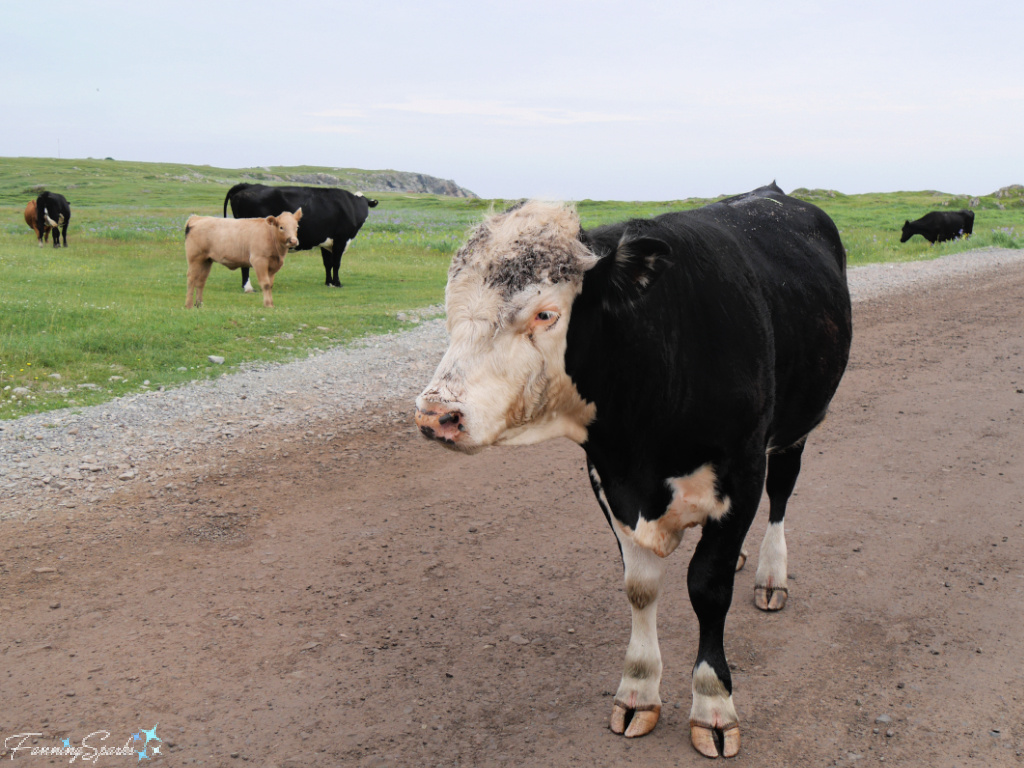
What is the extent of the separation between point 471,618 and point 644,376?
6.72ft

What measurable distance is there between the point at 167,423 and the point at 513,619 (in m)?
4.74

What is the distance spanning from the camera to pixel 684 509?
11.5 feet

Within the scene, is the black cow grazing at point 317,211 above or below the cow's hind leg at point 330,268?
above

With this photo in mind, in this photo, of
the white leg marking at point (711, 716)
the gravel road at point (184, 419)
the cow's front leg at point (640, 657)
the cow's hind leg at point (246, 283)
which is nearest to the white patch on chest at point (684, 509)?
the cow's front leg at point (640, 657)

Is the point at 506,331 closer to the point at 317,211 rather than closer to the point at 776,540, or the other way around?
the point at 776,540

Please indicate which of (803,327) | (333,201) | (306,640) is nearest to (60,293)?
(333,201)

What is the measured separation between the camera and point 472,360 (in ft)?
9.82

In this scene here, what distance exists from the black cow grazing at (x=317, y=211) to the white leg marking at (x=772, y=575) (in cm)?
1569

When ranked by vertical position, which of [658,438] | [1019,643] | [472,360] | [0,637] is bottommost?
[0,637]

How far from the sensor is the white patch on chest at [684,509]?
3473 mm

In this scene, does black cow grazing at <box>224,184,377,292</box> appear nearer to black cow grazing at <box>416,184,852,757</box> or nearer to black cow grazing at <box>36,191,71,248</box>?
black cow grazing at <box>36,191,71,248</box>

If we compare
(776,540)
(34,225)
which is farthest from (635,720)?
(34,225)

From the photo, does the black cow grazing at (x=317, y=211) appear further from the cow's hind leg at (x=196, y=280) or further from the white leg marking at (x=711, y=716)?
the white leg marking at (x=711, y=716)

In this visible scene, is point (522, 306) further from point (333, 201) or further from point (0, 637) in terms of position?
point (333, 201)
